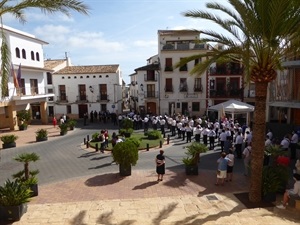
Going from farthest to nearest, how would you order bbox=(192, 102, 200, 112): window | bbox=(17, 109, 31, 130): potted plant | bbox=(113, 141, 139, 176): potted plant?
bbox=(192, 102, 200, 112): window, bbox=(17, 109, 31, 130): potted plant, bbox=(113, 141, 139, 176): potted plant

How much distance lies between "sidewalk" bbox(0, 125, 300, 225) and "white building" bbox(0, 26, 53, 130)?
52.8 ft

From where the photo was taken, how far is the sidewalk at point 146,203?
805cm

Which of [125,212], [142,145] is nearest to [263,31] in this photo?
[125,212]

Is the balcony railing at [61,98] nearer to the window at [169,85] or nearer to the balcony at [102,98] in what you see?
the balcony at [102,98]

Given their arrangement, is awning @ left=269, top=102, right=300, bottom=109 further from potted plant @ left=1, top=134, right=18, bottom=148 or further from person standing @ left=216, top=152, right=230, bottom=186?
potted plant @ left=1, top=134, right=18, bottom=148

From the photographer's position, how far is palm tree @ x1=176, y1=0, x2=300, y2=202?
7.43 meters

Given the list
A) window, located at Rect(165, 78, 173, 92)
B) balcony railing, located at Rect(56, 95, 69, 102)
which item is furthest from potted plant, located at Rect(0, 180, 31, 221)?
balcony railing, located at Rect(56, 95, 69, 102)

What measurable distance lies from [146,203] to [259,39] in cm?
641

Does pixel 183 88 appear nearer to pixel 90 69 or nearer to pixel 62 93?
pixel 90 69

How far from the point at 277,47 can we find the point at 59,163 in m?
12.2

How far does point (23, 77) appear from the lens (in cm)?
2828

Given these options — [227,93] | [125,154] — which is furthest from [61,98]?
[125,154]

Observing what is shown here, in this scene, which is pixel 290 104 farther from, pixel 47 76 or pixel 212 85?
pixel 47 76

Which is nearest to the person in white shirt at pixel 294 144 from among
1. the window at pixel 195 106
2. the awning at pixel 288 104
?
the awning at pixel 288 104
